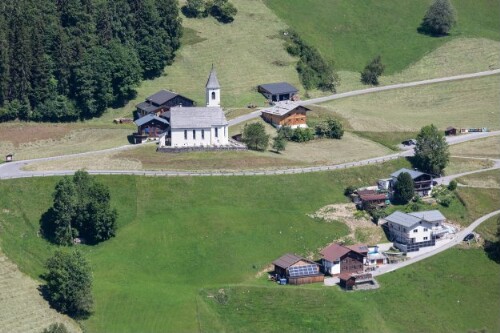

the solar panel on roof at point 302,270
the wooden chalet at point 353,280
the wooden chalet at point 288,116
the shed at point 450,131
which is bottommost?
the wooden chalet at point 353,280

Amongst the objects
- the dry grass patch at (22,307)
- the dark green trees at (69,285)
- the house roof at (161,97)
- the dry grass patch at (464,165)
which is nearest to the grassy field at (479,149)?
the dry grass patch at (464,165)

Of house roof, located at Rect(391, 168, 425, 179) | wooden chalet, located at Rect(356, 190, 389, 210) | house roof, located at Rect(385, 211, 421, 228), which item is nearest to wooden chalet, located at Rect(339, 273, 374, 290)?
house roof, located at Rect(385, 211, 421, 228)

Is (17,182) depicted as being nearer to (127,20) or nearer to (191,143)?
(191,143)

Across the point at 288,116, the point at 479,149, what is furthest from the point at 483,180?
the point at 288,116

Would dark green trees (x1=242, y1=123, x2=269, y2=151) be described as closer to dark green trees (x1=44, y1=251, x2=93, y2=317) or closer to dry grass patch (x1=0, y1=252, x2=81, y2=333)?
dark green trees (x1=44, y1=251, x2=93, y2=317)

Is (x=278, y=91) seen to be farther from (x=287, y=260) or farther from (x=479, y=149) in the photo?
(x=287, y=260)

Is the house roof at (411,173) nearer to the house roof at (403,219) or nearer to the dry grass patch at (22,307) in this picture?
the house roof at (403,219)
